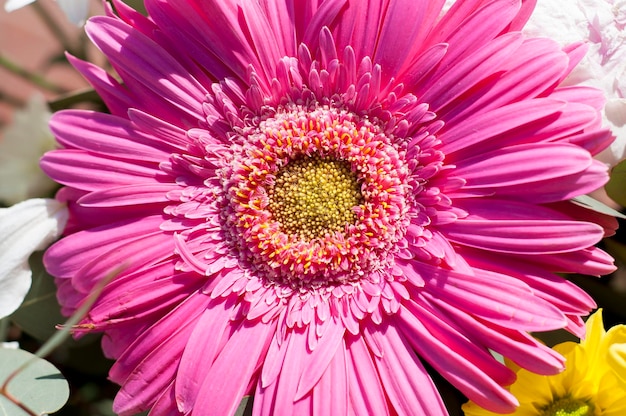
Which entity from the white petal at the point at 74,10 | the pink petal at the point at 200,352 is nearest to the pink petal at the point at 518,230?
the pink petal at the point at 200,352

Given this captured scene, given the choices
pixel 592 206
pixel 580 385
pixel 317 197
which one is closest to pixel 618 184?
pixel 592 206

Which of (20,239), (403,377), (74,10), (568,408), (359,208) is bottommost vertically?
(568,408)

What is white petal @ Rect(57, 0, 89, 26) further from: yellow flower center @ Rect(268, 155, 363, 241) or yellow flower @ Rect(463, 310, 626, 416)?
yellow flower @ Rect(463, 310, 626, 416)

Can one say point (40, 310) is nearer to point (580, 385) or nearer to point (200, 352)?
point (200, 352)

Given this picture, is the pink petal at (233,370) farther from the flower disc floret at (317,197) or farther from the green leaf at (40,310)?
the green leaf at (40,310)

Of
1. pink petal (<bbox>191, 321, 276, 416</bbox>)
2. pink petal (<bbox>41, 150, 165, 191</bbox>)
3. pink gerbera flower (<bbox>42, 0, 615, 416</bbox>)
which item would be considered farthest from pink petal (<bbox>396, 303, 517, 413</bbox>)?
pink petal (<bbox>41, 150, 165, 191</bbox>)
